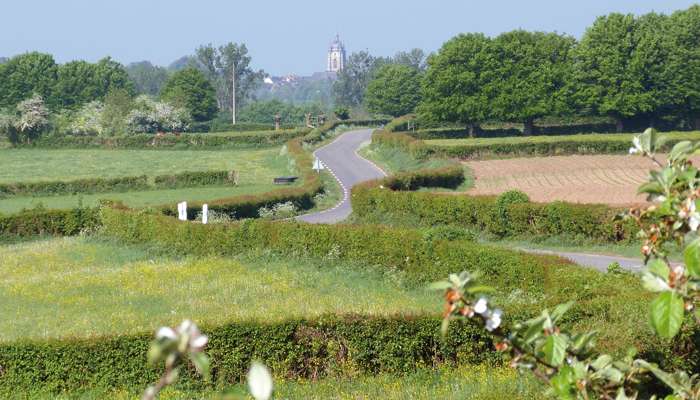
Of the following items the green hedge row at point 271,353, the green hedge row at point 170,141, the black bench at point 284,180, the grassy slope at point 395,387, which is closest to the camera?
the grassy slope at point 395,387

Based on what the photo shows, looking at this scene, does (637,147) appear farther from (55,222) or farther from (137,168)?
(137,168)

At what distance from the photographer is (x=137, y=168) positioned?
74.8 meters

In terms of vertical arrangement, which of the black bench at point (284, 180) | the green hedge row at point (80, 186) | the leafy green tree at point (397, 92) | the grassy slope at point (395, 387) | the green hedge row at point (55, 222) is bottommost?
the green hedge row at point (80, 186)

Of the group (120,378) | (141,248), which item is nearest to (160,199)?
(141,248)

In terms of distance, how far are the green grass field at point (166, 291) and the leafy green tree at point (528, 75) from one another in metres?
60.9

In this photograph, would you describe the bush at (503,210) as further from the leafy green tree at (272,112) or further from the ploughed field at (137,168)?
the leafy green tree at (272,112)

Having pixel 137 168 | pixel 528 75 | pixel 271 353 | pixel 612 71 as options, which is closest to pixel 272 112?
pixel 528 75

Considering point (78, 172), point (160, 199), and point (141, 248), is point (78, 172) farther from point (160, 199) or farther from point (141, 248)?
point (141, 248)

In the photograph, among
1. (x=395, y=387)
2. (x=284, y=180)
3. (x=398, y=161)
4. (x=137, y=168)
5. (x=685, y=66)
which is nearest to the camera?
(x=395, y=387)

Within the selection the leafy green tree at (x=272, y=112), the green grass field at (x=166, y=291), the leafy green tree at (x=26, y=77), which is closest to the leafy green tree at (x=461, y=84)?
the green grass field at (x=166, y=291)

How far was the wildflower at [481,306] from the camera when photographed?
Answer: 4.31 m

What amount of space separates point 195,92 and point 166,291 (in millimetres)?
116192

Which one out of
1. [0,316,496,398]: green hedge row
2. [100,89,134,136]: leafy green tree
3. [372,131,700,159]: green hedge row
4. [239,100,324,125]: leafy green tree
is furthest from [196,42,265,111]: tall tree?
[0,316,496,398]: green hedge row

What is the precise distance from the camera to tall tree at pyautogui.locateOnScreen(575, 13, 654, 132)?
85750mm
